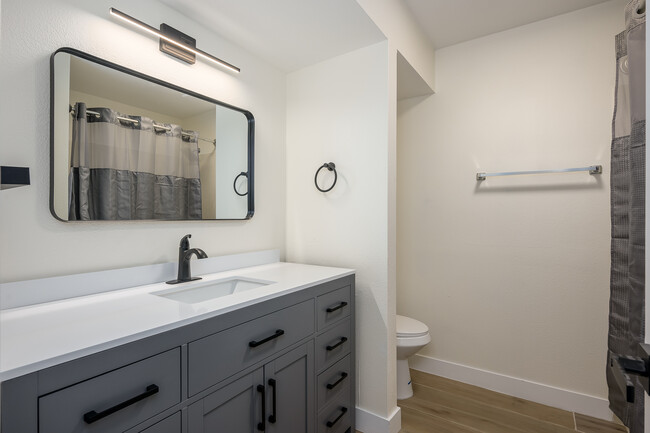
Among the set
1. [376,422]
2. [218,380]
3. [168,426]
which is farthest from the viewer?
[376,422]

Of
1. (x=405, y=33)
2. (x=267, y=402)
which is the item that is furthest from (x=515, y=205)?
(x=267, y=402)

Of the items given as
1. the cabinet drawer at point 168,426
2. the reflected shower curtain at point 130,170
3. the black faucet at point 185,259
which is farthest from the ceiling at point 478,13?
the cabinet drawer at point 168,426

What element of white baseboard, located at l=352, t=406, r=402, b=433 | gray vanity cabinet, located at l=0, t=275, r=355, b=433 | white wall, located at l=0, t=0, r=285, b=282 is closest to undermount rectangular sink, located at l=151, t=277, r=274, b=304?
white wall, located at l=0, t=0, r=285, b=282

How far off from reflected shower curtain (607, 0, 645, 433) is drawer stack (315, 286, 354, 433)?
1075 mm

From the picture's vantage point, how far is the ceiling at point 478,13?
200 centimetres

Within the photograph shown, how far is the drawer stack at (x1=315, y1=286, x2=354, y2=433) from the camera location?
1560 millimetres

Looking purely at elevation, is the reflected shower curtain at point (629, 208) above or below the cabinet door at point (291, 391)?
above

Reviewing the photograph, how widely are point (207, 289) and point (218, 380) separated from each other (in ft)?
1.90

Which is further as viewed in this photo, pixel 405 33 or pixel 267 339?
pixel 405 33

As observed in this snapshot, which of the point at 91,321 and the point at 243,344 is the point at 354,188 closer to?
the point at 243,344

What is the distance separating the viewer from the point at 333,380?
1662 millimetres

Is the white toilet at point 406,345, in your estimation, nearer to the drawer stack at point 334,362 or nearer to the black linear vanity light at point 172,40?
the drawer stack at point 334,362

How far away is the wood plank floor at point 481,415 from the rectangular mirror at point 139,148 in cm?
163

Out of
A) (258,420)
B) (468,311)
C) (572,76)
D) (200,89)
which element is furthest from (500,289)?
(200,89)
